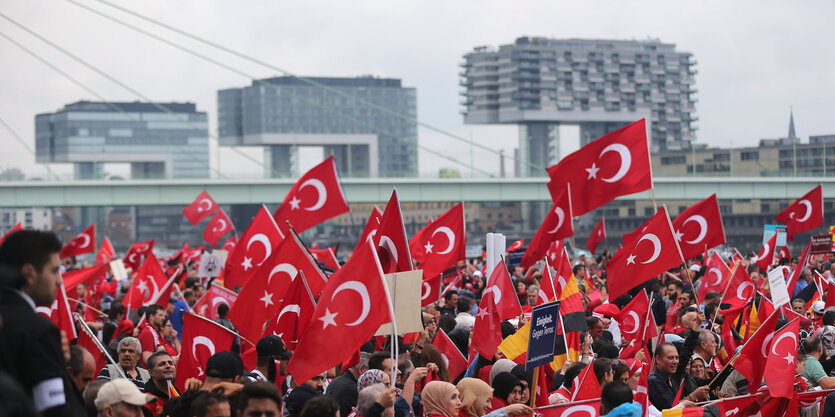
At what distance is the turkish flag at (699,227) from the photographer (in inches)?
637

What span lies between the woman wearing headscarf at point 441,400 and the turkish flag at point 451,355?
2731mm

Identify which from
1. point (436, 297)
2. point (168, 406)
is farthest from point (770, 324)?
point (436, 297)

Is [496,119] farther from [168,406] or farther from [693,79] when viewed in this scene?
[168,406]

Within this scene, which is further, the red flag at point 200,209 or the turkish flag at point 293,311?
the red flag at point 200,209

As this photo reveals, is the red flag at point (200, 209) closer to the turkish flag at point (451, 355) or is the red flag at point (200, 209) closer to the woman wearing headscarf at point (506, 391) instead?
the turkish flag at point (451, 355)

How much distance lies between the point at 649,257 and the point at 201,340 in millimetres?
5371

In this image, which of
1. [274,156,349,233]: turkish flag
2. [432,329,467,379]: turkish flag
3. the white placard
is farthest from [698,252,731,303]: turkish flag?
[432,329,467,379]: turkish flag

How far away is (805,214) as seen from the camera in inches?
910

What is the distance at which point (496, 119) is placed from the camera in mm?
146000

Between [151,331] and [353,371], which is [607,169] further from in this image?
[353,371]


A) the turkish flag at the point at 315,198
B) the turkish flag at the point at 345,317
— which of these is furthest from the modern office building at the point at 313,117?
the turkish flag at the point at 345,317

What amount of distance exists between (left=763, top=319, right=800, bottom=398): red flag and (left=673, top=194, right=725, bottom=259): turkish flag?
26.6 feet

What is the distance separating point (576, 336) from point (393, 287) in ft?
8.88

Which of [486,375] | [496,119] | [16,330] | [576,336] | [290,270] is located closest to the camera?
[16,330]
